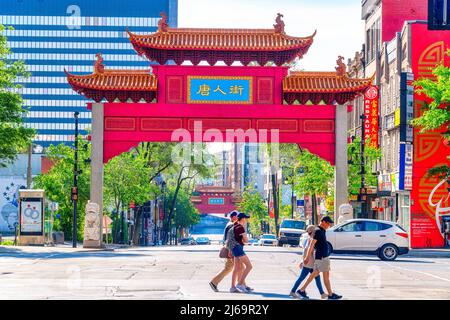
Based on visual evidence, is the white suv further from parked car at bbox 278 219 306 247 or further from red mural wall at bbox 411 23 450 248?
parked car at bbox 278 219 306 247

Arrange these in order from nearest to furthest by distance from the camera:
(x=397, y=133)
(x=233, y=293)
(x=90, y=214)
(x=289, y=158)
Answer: (x=233, y=293)
(x=90, y=214)
(x=397, y=133)
(x=289, y=158)

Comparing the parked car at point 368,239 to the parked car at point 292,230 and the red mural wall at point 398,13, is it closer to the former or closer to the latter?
the parked car at point 292,230

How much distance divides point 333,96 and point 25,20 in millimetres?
134559

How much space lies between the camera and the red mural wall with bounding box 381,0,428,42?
68.4 metres

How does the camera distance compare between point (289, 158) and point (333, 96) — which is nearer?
point (333, 96)

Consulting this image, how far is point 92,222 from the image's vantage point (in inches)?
2031

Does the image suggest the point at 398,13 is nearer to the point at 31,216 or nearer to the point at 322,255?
the point at 31,216

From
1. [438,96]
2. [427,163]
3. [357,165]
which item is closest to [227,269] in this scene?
[438,96]

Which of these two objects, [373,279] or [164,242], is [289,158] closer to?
[164,242]

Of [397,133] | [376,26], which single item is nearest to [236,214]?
[397,133]

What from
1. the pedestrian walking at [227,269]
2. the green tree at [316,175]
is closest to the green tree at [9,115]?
the green tree at [316,175]

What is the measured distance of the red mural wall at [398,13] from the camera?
68.4 m

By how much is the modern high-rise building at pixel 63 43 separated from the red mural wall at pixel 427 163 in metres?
124

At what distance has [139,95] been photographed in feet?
174
